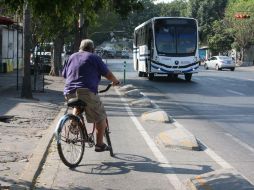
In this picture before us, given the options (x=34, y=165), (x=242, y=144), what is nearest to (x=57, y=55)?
(x=242, y=144)

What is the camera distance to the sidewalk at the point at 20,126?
26.6 ft

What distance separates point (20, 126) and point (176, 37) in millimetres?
19741

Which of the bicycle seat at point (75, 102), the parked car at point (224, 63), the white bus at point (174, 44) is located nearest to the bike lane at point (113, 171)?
the bicycle seat at point (75, 102)

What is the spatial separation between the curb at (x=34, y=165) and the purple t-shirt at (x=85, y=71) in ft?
3.70

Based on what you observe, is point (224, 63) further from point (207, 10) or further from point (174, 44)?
point (207, 10)

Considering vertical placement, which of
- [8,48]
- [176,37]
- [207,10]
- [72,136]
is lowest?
[72,136]

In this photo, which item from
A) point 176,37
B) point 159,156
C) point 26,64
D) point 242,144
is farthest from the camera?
point 176,37

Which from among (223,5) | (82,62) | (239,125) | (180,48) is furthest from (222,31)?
(82,62)

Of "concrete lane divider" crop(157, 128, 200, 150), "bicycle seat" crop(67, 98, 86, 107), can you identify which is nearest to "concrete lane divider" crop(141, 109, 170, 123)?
"concrete lane divider" crop(157, 128, 200, 150)

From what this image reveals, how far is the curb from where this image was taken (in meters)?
7.06

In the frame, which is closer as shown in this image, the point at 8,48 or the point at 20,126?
the point at 20,126

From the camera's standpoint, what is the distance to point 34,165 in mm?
8156

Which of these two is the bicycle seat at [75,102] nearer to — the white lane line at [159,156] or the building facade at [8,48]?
the white lane line at [159,156]

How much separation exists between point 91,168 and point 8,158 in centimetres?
137
